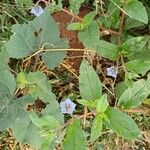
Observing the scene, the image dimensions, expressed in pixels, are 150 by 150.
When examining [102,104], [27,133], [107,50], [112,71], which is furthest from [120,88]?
[27,133]

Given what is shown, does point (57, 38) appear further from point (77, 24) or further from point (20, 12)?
point (20, 12)

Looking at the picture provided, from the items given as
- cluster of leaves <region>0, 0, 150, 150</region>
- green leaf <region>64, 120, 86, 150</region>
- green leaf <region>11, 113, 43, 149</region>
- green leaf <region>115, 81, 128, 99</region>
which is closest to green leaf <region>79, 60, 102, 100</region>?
cluster of leaves <region>0, 0, 150, 150</region>

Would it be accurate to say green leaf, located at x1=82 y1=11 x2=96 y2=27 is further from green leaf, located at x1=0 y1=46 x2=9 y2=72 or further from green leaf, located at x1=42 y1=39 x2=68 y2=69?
green leaf, located at x1=0 y1=46 x2=9 y2=72

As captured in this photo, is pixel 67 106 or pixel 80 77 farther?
pixel 67 106

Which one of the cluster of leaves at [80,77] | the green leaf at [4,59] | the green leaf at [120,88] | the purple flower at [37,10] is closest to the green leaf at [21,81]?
the cluster of leaves at [80,77]

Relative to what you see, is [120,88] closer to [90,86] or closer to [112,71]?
[112,71]
